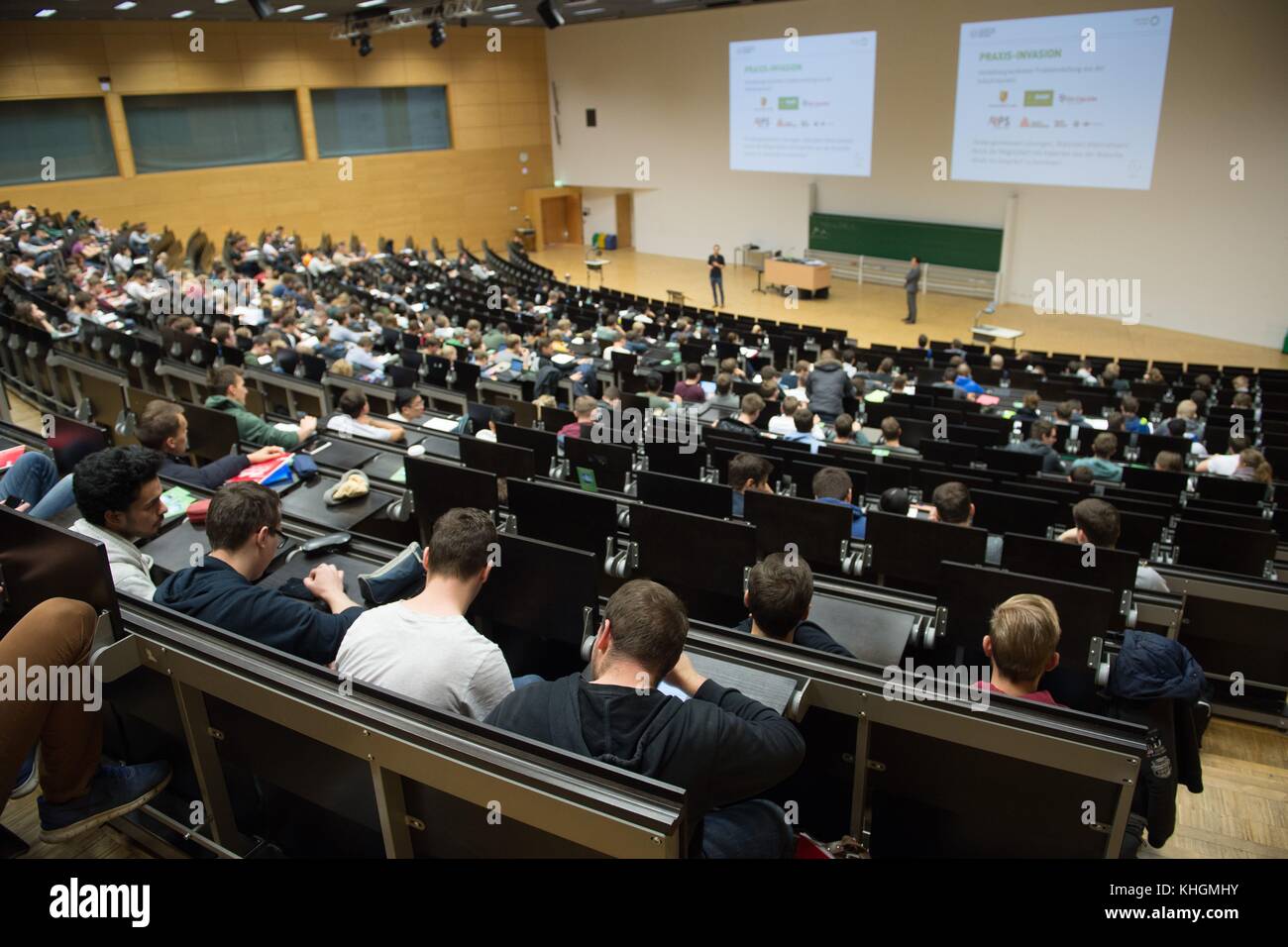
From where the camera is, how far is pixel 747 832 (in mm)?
2023

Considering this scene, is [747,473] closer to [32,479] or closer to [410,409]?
[410,409]

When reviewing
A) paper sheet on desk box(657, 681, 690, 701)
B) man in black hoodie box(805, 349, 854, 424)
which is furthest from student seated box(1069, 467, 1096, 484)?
paper sheet on desk box(657, 681, 690, 701)

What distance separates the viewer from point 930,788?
2227mm

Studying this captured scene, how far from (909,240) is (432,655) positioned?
1741 centimetres

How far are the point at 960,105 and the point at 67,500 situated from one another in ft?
52.1

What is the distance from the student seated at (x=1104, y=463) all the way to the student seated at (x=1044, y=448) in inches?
6.6

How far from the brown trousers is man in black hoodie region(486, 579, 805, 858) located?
3.57 ft

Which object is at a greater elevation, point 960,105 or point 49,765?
point 960,105

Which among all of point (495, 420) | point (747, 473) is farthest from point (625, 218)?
point (747, 473)

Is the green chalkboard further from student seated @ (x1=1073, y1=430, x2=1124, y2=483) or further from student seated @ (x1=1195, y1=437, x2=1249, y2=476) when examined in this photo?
student seated @ (x1=1073, y1=430, x2=1124, y2=483)

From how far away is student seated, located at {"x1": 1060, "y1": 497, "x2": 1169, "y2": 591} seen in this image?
13.3 ft

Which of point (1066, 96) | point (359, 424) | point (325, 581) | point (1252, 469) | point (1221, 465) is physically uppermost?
point (1066, 96)

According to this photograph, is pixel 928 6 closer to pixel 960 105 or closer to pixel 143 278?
pixel 960 105
